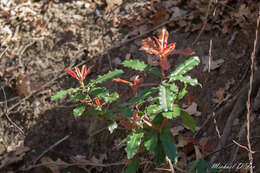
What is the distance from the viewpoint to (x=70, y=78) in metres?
3.24

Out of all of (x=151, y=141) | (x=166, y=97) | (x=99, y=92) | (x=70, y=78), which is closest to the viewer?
(x=166, y=97)

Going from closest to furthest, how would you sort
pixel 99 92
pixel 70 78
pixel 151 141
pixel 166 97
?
pixel 166 97
pixel 151 141
pixel 99 92
pixel 70 78

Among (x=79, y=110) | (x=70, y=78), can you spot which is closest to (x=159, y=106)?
→ (x=79, y=110)

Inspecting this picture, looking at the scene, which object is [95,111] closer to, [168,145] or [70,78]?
[168,145]

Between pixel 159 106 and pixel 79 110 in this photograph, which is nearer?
pixel 159 106

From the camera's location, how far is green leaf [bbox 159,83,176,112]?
4.30 ft

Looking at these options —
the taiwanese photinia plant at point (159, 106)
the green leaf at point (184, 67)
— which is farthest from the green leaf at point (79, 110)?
the green leaf at point (184, 67)

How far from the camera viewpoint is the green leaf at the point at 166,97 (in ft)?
4.30

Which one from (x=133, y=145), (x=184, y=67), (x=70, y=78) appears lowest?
(x=70, y=78)

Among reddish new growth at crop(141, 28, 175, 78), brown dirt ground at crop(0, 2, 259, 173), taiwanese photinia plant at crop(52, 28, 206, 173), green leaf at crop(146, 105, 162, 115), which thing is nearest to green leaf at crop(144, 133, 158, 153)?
taiwanese photinia plant at crop(52, 28, 206, 173)

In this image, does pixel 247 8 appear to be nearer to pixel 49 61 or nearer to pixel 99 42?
pixel 99 42

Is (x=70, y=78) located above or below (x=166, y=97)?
below

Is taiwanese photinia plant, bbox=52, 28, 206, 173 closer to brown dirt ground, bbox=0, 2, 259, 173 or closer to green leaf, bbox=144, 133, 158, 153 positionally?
green leaf, bbox=144, 133, 158, 153

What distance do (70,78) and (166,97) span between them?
208cm
